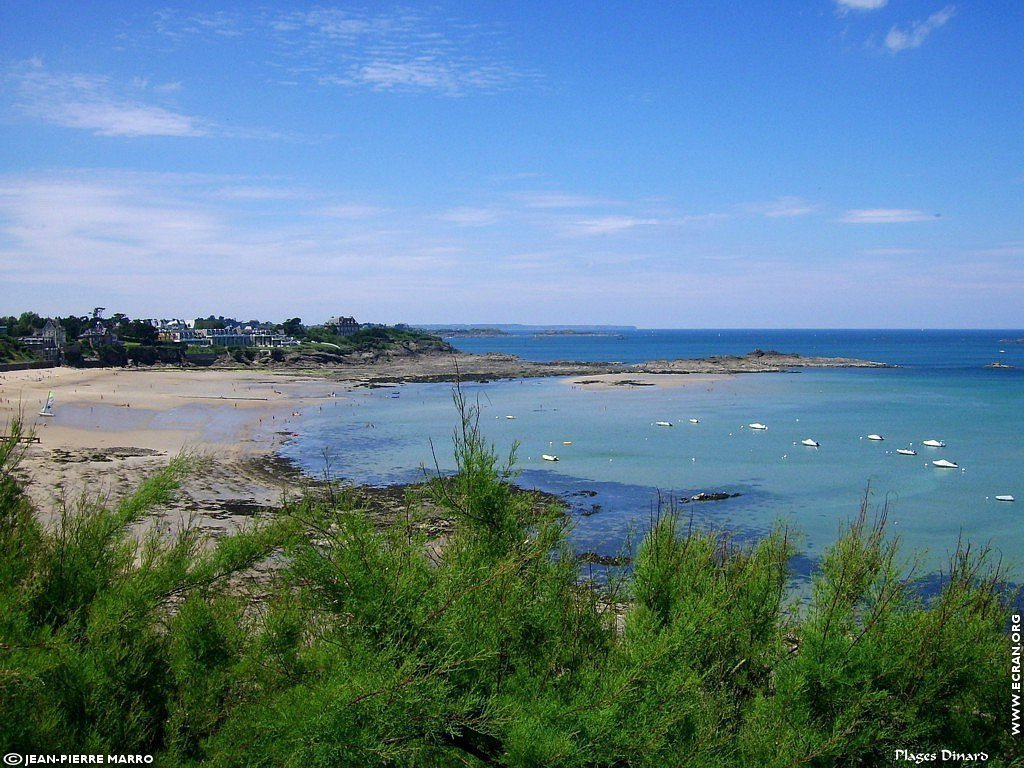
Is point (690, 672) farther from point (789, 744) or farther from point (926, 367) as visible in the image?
point (926, 367)

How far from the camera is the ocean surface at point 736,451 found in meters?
22.4

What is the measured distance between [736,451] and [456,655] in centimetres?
3210

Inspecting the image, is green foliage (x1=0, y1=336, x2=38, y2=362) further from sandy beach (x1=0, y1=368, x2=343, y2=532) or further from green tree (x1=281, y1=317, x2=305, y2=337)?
green tree (x1=281, y1=317, x2=305, y2=337)

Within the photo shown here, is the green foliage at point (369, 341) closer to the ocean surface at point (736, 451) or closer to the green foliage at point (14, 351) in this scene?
the green foliage at point (14, 351)

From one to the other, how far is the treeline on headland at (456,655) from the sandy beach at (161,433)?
132 centimetres

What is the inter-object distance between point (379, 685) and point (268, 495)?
2083cm

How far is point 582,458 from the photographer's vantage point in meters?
33.0

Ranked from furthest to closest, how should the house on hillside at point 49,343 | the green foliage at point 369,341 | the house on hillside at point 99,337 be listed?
the green foliage at point 369,341, the house on hillside at point 99,337, the house on hillside at point 49,343

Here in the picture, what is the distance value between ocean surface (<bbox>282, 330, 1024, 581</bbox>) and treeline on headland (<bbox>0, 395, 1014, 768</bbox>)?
2444 mm

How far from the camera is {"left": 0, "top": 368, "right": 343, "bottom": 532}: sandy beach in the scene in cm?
2188

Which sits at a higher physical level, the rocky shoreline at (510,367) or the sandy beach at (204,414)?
the rocky shoreline at (510,367)

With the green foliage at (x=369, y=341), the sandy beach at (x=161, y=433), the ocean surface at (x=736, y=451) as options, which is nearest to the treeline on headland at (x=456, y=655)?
the sandy beach at (x=161, y=433)

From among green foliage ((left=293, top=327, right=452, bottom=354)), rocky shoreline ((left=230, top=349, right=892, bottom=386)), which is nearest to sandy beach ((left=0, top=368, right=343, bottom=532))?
rocky shoreline ((left=230, top=349, right=892, bottom=386))

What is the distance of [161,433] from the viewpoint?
35.4 meters
